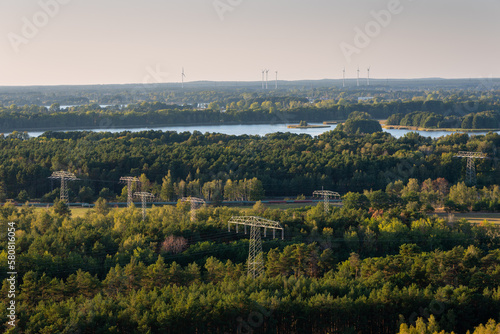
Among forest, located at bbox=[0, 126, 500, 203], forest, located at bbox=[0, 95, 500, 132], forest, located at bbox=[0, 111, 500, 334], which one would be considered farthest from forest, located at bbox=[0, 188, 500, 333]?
forest, located at bbox=[0, 95, 500, 132]

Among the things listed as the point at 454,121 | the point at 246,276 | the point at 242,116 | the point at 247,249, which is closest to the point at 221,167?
the point at 247,249

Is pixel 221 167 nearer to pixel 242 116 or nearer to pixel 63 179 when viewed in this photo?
pixel 63 179

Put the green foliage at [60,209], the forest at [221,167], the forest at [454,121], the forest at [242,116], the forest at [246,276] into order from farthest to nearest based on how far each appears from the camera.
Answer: the forest at [242,116], the forest at [454,121], the forest at [221,167], the green foliage at [60,209], the forest at [246,276]

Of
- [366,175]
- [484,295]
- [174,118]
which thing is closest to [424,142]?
[366,175]

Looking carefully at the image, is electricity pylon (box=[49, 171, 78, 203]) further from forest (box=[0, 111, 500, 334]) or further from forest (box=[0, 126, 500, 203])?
forest (box=[0, 111, 500, 334])

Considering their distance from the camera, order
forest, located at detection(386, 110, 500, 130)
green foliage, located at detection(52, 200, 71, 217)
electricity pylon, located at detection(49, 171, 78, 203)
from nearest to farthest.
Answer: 1. green foliage, located at detection(52, 200, 71, 217)
2. electricity pylon, located at detection(49, 171, 78, 203)
3. forest, located at detection(386, 110, 500, 130)

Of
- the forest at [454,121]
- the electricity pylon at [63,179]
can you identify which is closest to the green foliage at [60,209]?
the electricity pylon at [63,179]

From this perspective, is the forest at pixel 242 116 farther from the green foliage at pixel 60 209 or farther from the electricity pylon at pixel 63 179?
the green foliage at pixel 60 209

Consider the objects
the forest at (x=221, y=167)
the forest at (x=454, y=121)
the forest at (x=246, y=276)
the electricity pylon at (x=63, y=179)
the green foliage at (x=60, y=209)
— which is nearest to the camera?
the forest at (x=246, y=276)

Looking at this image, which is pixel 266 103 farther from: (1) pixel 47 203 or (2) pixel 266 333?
(2) pixel 266 333

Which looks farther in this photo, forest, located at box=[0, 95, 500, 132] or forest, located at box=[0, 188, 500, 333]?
forest, located at box=[0, 95, 500, 132]

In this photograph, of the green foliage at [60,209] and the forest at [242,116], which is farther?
the forest at [242,116]
